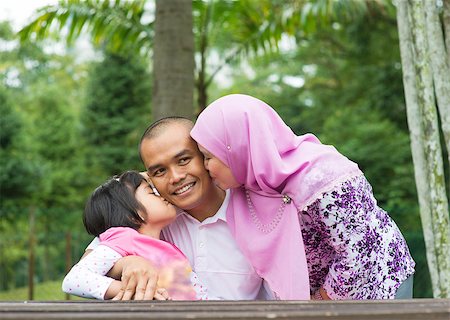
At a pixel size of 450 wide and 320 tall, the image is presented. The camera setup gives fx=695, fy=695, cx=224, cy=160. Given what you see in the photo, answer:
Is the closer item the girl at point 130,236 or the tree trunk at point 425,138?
the girl at point 130,236

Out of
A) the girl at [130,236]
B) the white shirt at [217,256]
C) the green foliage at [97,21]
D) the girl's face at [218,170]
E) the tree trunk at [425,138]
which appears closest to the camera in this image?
the girl at [130,236]

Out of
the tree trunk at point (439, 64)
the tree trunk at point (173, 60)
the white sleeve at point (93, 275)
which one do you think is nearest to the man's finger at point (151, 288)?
the white sleeve at point (93, 275)

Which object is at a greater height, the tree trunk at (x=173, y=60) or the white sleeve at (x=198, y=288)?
the tree trunk at (x=173, y=60)

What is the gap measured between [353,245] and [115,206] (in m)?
0.82

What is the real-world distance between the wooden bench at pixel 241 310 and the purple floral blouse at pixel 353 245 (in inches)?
26.4

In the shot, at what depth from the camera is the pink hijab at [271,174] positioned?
2.22 metres

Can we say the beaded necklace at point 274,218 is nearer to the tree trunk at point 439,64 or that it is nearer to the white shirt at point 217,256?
the white shirt at point 217,256

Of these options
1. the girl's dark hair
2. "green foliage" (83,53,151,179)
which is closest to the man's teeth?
the girl's dark hair

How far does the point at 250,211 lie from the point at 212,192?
0.65 ft

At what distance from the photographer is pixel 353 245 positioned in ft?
7.29

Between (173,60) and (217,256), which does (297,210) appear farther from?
(173,60)

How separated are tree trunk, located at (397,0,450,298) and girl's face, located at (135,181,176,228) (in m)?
1.80

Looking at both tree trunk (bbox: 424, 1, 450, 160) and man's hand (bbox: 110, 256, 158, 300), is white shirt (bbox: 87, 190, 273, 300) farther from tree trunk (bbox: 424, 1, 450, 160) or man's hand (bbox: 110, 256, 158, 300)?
tree trunk (bbox: 424, 1, 450, 160)

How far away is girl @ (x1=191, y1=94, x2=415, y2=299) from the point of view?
7.28 feet
